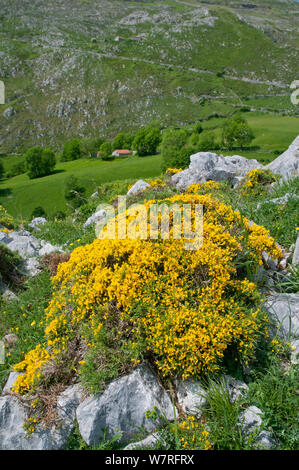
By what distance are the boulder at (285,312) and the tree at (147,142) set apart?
105 metres

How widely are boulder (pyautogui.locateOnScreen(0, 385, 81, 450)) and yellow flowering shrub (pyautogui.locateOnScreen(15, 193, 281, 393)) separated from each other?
33 centimetres

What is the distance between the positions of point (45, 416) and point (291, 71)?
820 ft

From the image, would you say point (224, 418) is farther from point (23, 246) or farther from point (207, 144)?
point (207, 144)

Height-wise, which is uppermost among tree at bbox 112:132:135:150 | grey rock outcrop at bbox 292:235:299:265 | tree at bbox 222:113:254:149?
grey rock outcrop at bbox 292:235:299:265

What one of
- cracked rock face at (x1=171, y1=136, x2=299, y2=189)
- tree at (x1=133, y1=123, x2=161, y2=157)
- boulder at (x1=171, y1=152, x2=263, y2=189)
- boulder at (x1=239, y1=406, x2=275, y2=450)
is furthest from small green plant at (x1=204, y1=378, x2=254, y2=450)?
tree at (x1=133, y1=123, x2=161, y2=157)

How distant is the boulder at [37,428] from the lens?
4508 mm

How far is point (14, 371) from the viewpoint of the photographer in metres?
5.53

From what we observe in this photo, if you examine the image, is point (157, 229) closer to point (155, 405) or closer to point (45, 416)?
point (155, 405)

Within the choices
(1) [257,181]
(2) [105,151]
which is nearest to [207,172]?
(1) [257,181]

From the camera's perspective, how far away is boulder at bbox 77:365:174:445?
4.50 metres

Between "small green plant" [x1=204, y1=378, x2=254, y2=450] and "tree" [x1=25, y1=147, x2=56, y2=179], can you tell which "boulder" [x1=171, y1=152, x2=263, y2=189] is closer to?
"small green plant" [x1=204, y1=378, x2=254, y2=450]

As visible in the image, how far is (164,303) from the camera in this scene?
534 cm

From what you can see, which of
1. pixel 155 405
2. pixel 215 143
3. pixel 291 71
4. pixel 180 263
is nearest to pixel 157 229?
pixel 180 263

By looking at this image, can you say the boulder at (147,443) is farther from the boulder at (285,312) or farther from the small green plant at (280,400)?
the boulder at (285,312)
